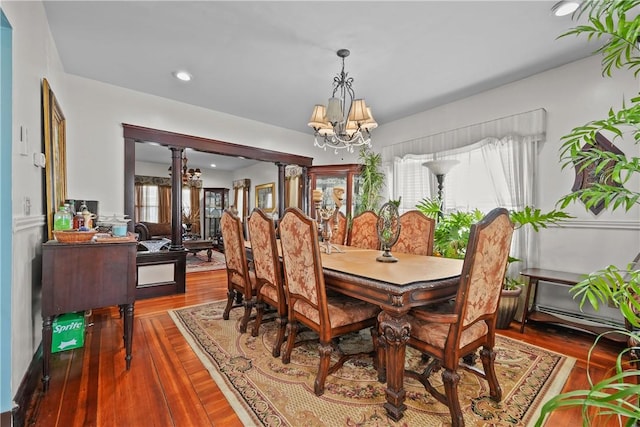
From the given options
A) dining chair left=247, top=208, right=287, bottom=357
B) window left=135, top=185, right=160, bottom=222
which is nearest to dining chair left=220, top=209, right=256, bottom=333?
dining chair left=247, top=208, right=287, bottom=357

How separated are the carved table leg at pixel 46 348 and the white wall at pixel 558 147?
4.25m

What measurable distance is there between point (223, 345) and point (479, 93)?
13.2ft

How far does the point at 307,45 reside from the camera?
2.61 m

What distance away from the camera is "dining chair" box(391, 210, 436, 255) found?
8.69ft

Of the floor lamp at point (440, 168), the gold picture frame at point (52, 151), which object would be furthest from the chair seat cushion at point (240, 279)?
the floor lamp at point (440, 168)

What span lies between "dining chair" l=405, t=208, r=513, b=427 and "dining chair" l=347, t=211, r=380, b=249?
1.56 meters

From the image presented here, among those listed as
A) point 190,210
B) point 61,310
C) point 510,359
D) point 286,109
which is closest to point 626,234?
point 510,359

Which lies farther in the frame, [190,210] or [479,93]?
[190,210]

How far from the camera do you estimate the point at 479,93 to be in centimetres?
362

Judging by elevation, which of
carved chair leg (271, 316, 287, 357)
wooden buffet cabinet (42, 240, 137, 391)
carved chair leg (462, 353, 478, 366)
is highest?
wooden buffet cabinet (42, 240, 137, 391)

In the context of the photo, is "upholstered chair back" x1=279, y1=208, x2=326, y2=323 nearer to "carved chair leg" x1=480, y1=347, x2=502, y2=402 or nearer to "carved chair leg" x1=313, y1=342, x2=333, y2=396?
"carved chair leg" x1=313, y1=342, x2=333, y2=396

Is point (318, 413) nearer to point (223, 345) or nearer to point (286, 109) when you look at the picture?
point (223, 345)

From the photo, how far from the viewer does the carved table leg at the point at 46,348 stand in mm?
1760

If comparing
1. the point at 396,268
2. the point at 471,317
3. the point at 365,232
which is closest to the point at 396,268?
the point at 396,268
